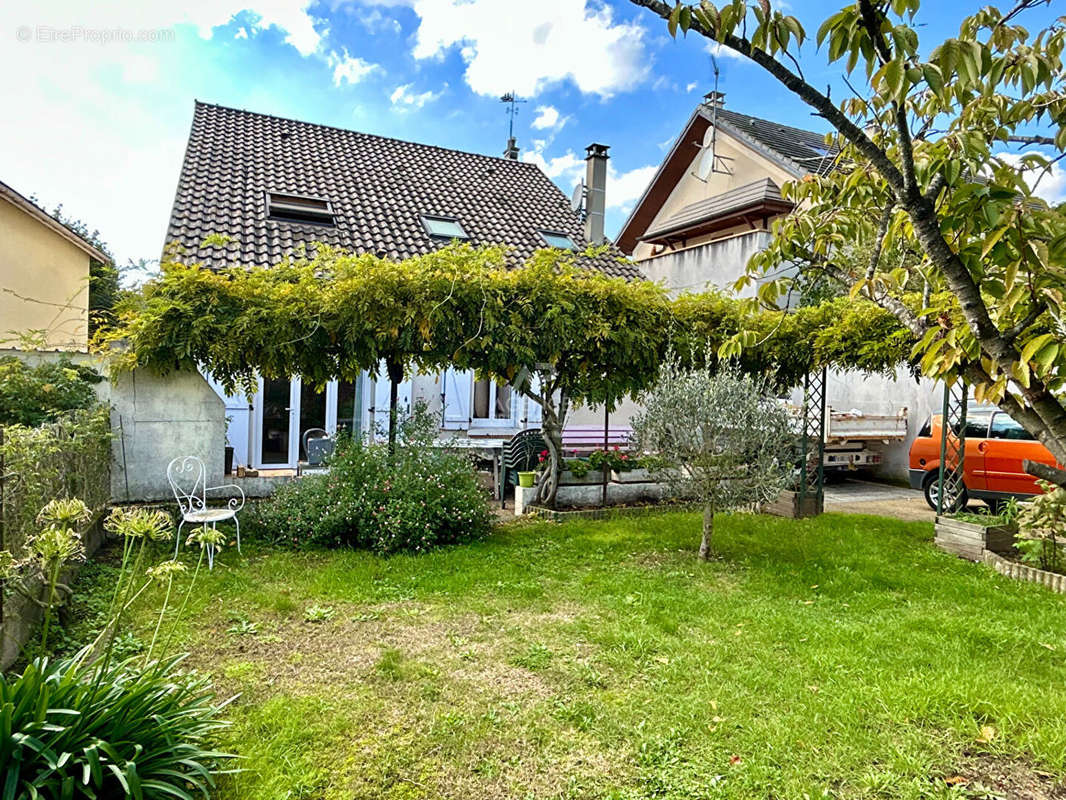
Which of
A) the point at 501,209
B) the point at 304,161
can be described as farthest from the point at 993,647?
the point at 304,161

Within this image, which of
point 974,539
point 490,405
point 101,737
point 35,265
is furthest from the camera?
point 35,265

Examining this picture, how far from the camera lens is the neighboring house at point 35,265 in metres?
12.0

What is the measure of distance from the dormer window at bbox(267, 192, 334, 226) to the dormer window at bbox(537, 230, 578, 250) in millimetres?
4749

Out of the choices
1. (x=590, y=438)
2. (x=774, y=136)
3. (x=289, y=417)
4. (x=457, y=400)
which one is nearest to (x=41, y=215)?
(x=289, y=417)

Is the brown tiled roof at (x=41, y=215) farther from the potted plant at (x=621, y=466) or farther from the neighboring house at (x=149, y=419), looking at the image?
the potted plant at (x=621, y=466)

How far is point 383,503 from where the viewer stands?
714 cm

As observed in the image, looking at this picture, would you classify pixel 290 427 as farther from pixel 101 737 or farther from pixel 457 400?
pixel 101 737

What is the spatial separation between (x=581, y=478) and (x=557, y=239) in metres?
7.15

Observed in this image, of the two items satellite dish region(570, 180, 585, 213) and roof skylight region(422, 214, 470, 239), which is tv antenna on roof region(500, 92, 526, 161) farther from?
roof skylight region(422, 214, 470, 239)

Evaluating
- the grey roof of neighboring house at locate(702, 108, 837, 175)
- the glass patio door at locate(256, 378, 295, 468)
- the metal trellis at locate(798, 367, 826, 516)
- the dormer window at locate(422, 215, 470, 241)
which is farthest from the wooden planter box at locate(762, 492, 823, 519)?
the grey roof of neighboring house at locate(702, 108, 837, 175)

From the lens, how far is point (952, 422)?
1031cm

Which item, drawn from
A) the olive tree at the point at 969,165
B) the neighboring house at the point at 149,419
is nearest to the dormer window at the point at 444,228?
the neighboring house at the point at 149,419

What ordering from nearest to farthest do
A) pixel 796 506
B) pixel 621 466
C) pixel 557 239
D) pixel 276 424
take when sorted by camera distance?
1. pixel 796 506
2. pixel 621 466
3. pixel 276 424
4. pixel 557 239

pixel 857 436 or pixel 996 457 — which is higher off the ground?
pixel 857 436
